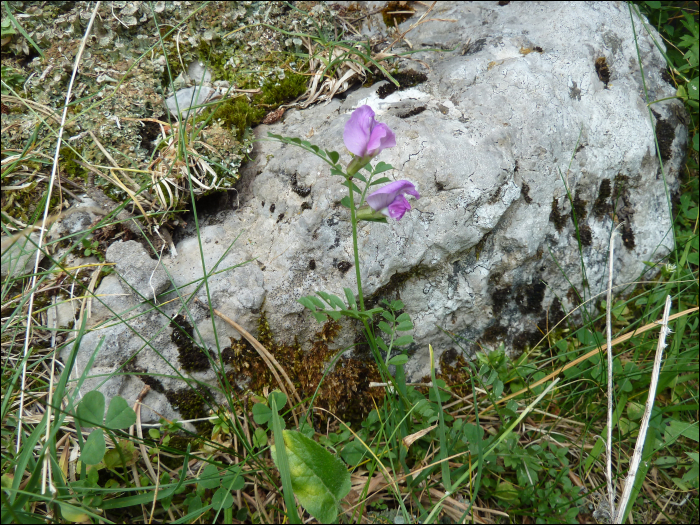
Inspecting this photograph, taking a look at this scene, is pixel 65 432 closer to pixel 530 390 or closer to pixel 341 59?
pixel 530 390

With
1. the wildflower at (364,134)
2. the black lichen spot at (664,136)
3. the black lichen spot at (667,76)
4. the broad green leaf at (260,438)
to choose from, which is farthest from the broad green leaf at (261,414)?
the black lichen spot at (667,76)

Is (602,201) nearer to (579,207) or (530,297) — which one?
(579,207)

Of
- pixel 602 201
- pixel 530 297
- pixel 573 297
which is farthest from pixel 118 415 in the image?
pixel 602 201

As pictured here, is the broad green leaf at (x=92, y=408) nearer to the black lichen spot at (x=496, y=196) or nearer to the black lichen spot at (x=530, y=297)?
the black lichen spot at (x=496, y=196)

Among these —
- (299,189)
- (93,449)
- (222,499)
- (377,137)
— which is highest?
(377,137)

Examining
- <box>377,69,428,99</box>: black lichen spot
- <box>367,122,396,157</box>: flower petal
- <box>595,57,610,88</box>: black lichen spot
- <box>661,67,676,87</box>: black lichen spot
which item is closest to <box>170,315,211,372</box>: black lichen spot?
<box>367,122,396,157</box>: flower petal
